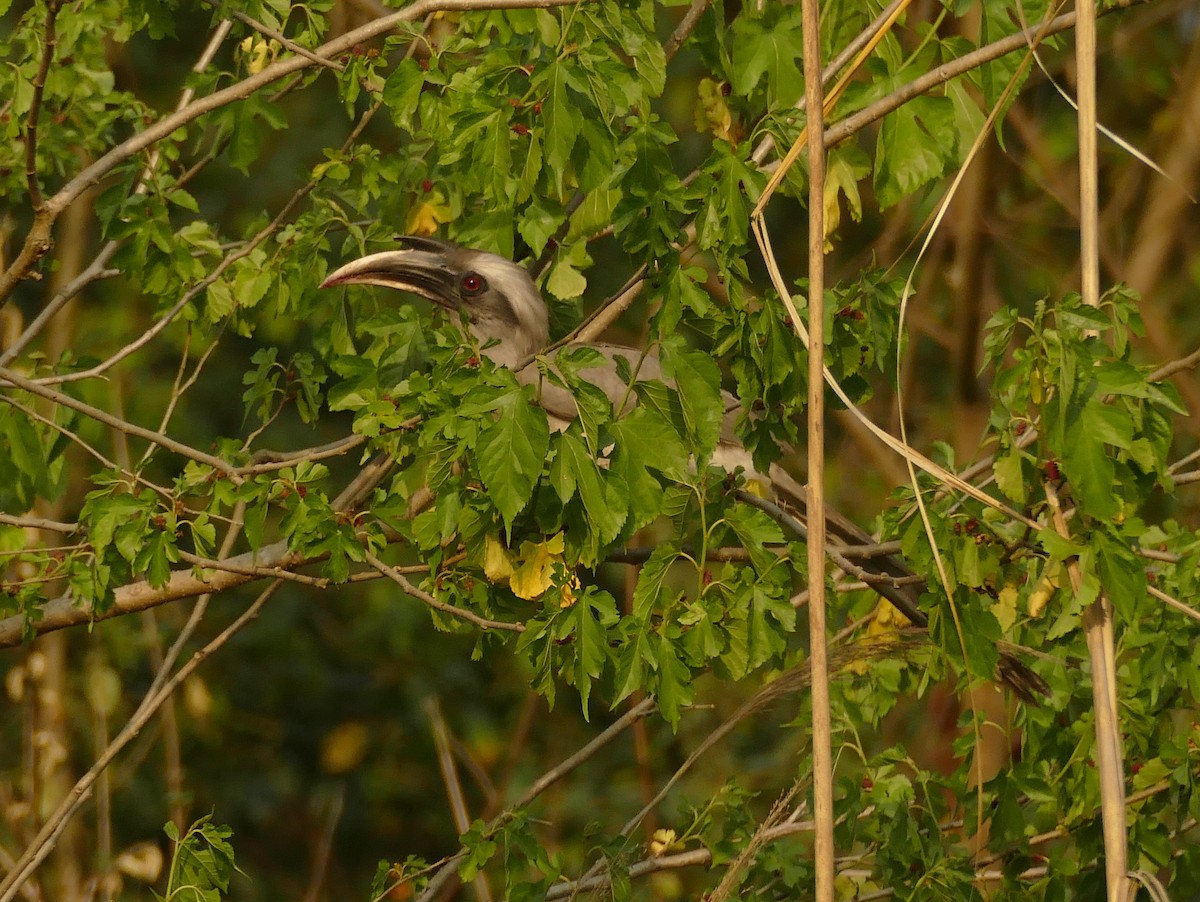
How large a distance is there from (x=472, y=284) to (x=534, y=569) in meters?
1.96

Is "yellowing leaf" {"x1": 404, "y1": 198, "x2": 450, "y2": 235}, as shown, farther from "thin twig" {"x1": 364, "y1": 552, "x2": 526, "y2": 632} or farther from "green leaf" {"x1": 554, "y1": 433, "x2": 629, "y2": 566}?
"green leaf" {"x1": 554, "y1": 433, "x2": 629, "y2": 566}

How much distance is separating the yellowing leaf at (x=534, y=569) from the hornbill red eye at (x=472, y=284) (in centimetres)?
186

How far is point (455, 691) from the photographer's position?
8.12 m

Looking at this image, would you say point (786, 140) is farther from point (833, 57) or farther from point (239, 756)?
point (239, 756)

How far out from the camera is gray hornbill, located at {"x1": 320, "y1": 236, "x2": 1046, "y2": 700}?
3.42 metres

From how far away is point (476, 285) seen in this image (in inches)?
184

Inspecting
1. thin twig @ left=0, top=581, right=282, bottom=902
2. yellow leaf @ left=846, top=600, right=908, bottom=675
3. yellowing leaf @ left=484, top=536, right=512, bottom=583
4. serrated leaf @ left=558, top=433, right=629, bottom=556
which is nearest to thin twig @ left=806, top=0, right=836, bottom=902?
serrated leaf @ left=558, top=433, right=629, bottom=556

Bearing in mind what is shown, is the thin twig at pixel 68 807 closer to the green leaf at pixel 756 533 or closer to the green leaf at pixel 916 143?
the green leaf at pixel 756 533

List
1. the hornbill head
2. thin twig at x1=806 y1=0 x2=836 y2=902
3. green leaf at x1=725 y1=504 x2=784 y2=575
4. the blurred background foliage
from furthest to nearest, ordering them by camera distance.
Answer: the blurred background foliage
the hornbill head
green leaf at x1=725 y1=504 x2=784 y2=575
thin twig at x1=806 y1=0 x2=836 y2=902

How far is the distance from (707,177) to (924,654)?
3.65 feet

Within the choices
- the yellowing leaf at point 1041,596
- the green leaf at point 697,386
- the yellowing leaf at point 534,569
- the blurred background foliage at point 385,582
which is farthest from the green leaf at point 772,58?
the blurred background foliage at point 385,582

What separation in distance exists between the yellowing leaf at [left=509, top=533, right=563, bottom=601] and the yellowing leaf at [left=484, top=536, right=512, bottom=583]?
3 cm

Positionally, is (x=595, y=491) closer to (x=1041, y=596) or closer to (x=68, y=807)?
(x=1041, y=596)

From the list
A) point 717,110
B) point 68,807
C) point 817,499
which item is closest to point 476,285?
point 717,110
